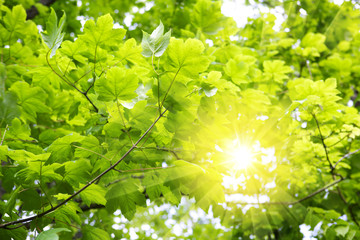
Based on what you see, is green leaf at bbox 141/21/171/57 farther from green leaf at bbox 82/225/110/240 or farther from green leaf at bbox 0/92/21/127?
green leaf at bbox 82/225/110/240

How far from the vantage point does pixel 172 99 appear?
1047 mm

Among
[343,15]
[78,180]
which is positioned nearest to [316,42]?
[343,15]

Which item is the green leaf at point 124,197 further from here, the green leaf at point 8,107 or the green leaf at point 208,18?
the green leaf at point 208,18

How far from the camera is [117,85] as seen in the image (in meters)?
1.04

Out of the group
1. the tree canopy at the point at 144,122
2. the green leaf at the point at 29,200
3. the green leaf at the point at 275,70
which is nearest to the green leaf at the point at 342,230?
the tree canopy at the point at 144,122

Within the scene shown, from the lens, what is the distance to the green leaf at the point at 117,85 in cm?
103

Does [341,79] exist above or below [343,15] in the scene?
below

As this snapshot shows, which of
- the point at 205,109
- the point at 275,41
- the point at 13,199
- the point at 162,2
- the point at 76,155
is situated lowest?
the point at 13,199

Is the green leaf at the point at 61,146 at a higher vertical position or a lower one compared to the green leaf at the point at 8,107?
lower

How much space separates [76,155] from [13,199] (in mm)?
317

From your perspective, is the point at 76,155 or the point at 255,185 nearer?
the point at 76,155

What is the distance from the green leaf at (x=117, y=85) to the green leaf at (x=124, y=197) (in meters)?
0.43

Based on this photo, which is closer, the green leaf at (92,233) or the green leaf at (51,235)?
the green leaf at (51,235)

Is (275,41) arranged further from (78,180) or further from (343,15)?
(78,180)
